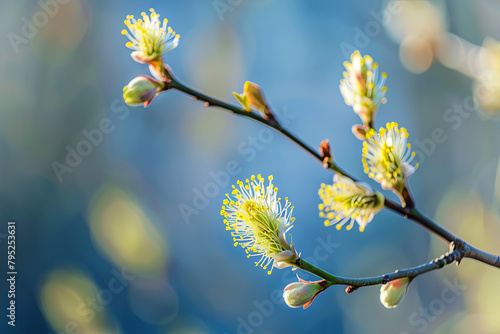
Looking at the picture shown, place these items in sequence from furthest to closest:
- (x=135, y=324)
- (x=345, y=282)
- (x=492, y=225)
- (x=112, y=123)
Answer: (x=112, y=123) → (x=135, y=324) → (x=492, y=225) → (x=345, y=282)

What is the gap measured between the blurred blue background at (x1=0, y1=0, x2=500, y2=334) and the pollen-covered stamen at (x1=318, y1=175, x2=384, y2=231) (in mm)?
1332

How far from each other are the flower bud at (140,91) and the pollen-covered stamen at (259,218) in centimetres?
11

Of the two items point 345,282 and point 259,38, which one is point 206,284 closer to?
point 259,38

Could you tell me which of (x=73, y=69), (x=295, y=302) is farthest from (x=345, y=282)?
(x=73, y=69)

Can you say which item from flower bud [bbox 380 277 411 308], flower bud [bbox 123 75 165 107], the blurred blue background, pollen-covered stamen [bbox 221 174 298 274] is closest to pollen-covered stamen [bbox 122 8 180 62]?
flower bud [bbox 123 75 165 107]

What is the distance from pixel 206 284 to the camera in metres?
1.77

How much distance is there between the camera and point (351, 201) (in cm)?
36

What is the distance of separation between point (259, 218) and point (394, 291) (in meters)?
0.13

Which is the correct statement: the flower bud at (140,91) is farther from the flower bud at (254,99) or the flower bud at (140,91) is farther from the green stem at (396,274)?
the green stem at (396,274)

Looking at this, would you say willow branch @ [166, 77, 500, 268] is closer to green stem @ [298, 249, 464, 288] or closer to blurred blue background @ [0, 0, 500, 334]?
green stem @ [298, 249, 464, 288]

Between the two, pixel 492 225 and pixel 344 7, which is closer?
pixel 492 225

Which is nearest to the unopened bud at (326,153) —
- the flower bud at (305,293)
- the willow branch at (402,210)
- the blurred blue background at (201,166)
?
the willow branch at (402,210)

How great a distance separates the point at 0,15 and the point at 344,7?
1.23 m

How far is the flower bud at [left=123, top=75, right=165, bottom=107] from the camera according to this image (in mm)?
410
